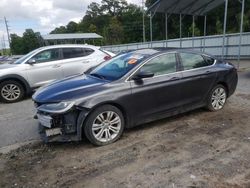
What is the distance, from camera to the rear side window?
5312 mm

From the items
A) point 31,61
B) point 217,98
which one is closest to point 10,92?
point 31,61

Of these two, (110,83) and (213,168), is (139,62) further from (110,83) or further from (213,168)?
(213,168)

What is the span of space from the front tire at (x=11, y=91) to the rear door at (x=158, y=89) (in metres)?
4.86

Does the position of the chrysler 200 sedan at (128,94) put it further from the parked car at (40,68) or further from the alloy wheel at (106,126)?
the parked car at (40,68)

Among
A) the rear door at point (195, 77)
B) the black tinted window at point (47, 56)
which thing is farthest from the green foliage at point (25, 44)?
the rear door at point (195, 77)

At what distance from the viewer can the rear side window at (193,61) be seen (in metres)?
5.31

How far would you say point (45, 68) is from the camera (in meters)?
8.24

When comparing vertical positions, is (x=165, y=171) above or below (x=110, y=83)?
below

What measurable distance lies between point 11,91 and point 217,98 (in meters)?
5.99

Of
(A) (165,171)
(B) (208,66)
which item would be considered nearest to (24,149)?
(A) (165,171)

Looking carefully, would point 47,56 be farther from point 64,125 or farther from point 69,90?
point 64,125

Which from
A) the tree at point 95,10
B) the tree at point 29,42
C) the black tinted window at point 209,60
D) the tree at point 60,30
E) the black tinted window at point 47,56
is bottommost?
the black tinted window at point 209,60

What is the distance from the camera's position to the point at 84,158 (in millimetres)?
3914

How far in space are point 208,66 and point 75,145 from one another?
10.9 feet
